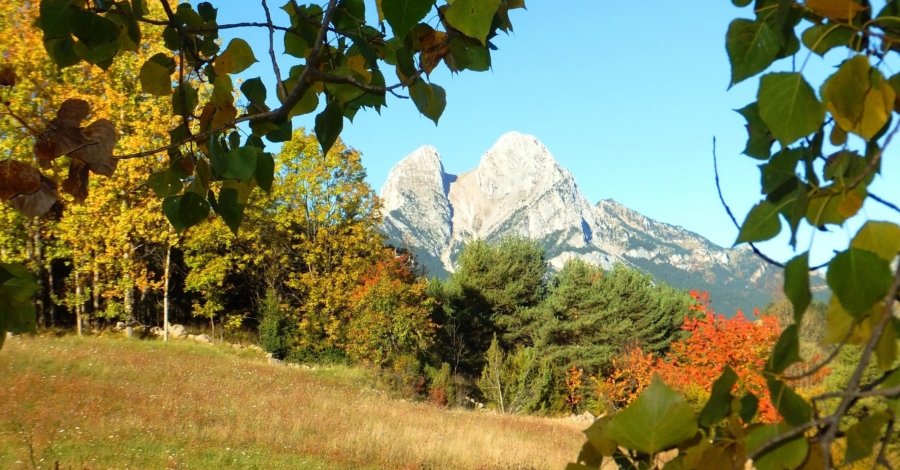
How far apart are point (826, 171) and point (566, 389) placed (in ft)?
95.2

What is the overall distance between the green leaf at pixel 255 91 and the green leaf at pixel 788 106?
2.62 ft

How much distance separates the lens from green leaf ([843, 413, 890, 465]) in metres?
0.35

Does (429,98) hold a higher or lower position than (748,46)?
higher

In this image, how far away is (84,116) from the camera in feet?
2.32

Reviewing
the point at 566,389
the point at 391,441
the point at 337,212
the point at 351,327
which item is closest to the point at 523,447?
the point at 391,441

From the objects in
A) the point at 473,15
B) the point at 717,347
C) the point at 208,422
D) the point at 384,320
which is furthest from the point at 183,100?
the point at 384,320

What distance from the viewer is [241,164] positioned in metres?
0.83

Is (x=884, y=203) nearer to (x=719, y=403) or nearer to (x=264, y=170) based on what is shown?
(x=719, y=403)

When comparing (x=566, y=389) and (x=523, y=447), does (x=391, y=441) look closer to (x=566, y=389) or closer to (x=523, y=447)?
(x=523, y=447)

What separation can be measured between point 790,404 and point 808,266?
3.5 inches

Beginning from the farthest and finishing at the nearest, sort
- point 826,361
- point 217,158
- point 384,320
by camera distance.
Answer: point 384,320
point 217,158
point 826,361

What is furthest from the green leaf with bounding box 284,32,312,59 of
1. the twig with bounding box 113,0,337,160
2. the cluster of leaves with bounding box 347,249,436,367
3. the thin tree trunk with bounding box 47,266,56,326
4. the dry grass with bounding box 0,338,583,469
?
the thin tree trunk with bounding box 47,266,56,326

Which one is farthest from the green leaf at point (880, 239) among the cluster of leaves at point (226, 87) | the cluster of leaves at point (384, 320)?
the cluster of leaves at point (384, 320)

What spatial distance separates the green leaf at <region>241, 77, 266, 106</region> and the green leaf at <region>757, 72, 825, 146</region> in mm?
800
